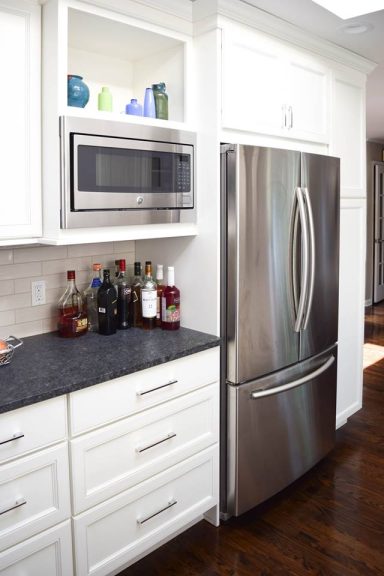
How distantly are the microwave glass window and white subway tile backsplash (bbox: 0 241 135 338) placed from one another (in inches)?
19.2

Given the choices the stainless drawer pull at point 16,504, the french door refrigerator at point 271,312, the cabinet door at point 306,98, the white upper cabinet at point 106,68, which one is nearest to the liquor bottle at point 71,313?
the white upper cabinet at point 106,68

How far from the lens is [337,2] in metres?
2.22

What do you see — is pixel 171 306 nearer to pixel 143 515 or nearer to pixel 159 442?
pixel 159 442

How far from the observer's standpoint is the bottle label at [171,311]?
2.36m

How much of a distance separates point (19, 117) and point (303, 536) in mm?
2049

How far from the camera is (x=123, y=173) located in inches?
79.8

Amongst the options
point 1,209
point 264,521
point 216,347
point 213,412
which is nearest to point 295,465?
point 264,521

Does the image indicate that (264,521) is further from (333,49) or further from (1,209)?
(333,49)

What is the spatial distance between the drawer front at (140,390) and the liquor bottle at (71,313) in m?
0.47

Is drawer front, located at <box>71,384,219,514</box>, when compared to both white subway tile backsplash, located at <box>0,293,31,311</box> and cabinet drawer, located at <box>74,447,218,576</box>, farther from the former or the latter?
white subway tile backsplash, located at <box>0,293,31,311</box>

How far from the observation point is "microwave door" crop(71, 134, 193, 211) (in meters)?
1.89

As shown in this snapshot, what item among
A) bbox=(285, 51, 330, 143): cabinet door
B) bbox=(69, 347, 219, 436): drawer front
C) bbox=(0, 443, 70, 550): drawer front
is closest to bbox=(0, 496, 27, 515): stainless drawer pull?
bbox=(0, 443, 70, 550): drawer front

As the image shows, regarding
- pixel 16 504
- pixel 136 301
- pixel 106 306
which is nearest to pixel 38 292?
pixel 106 306

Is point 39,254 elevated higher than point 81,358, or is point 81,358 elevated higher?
point 39,254
